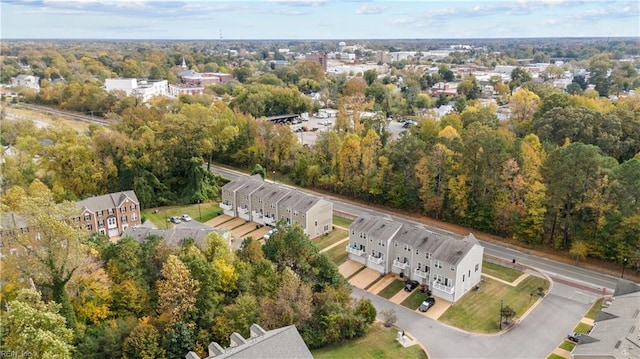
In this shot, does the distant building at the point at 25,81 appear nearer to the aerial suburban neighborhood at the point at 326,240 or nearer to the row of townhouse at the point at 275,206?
the aerial suburban neighborhood at the point at 326,240

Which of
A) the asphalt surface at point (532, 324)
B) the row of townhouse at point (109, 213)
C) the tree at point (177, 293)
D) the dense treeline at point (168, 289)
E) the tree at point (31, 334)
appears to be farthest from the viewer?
the row of townhouse at point (109, 213)

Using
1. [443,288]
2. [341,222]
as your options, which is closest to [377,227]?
[443,288]

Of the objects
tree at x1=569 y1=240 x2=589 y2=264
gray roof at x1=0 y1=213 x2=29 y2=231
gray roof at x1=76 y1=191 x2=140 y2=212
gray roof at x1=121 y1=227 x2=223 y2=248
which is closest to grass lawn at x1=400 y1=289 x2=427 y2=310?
tree at x1=569 y1=240 x2=589 y2=264

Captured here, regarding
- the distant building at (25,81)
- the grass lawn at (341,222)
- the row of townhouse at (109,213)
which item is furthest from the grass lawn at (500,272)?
the distant building at (25,81)

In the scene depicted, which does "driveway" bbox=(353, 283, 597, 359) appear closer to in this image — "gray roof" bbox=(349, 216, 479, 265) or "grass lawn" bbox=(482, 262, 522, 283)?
"grass lawn" bbox=(482, 262, 522, 283)

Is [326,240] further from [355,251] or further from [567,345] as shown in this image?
[567,345]

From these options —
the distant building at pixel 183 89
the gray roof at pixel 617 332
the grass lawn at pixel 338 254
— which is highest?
the distant building at pixel 183 89

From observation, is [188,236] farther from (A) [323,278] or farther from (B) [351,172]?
(B) [351,172]
